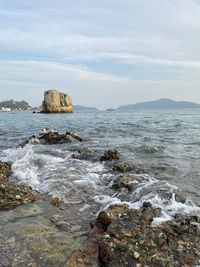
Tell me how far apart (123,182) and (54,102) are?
8891 centimetres

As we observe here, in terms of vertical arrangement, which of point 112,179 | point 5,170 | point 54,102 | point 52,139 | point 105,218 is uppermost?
point 105,218

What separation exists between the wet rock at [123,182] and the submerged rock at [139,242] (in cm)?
368

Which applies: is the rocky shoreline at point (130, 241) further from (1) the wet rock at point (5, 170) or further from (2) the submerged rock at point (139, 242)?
(1) the wet rock at point (5, 170)

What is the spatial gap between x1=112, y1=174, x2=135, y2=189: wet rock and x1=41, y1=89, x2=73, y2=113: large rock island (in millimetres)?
87065

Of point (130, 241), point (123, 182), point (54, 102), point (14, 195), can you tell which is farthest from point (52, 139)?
point (54, 102)

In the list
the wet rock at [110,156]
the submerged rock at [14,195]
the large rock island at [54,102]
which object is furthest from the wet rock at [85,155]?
the large rock island at [54,102]

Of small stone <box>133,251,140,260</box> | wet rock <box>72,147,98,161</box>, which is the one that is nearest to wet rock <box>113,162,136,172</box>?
wet rock <box>72,147,98,161</box>

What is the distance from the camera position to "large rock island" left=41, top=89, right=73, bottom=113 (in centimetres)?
9781

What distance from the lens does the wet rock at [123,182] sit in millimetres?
11331

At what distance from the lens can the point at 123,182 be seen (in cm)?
1152

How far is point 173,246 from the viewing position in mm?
6469

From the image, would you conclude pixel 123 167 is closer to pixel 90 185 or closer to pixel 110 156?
pixel 90 185

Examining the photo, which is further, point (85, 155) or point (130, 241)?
point (85, 155)

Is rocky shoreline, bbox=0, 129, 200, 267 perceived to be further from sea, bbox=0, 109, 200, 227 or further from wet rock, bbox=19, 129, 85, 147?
wet rock, bbox=19, 129, 85, 147
